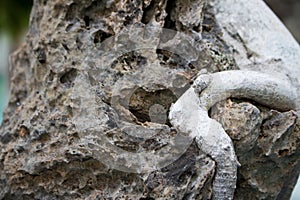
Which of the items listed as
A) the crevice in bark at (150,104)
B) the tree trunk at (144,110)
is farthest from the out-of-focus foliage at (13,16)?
the crevice in bark at (150,104)

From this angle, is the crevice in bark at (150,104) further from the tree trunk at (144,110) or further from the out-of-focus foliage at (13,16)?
the out-of-focus foliage at (13,16)

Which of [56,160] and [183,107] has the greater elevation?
[183,107]

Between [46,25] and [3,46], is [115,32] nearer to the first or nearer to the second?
[46,25]

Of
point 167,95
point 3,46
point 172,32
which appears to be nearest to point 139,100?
point 167,95

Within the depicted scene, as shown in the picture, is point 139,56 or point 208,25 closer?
point 139,56

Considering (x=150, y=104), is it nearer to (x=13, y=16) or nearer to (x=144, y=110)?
(x=144, y=110)

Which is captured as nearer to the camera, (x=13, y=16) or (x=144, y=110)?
(x=144, y=110)

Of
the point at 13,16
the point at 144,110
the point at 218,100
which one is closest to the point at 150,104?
the point at 144,110
